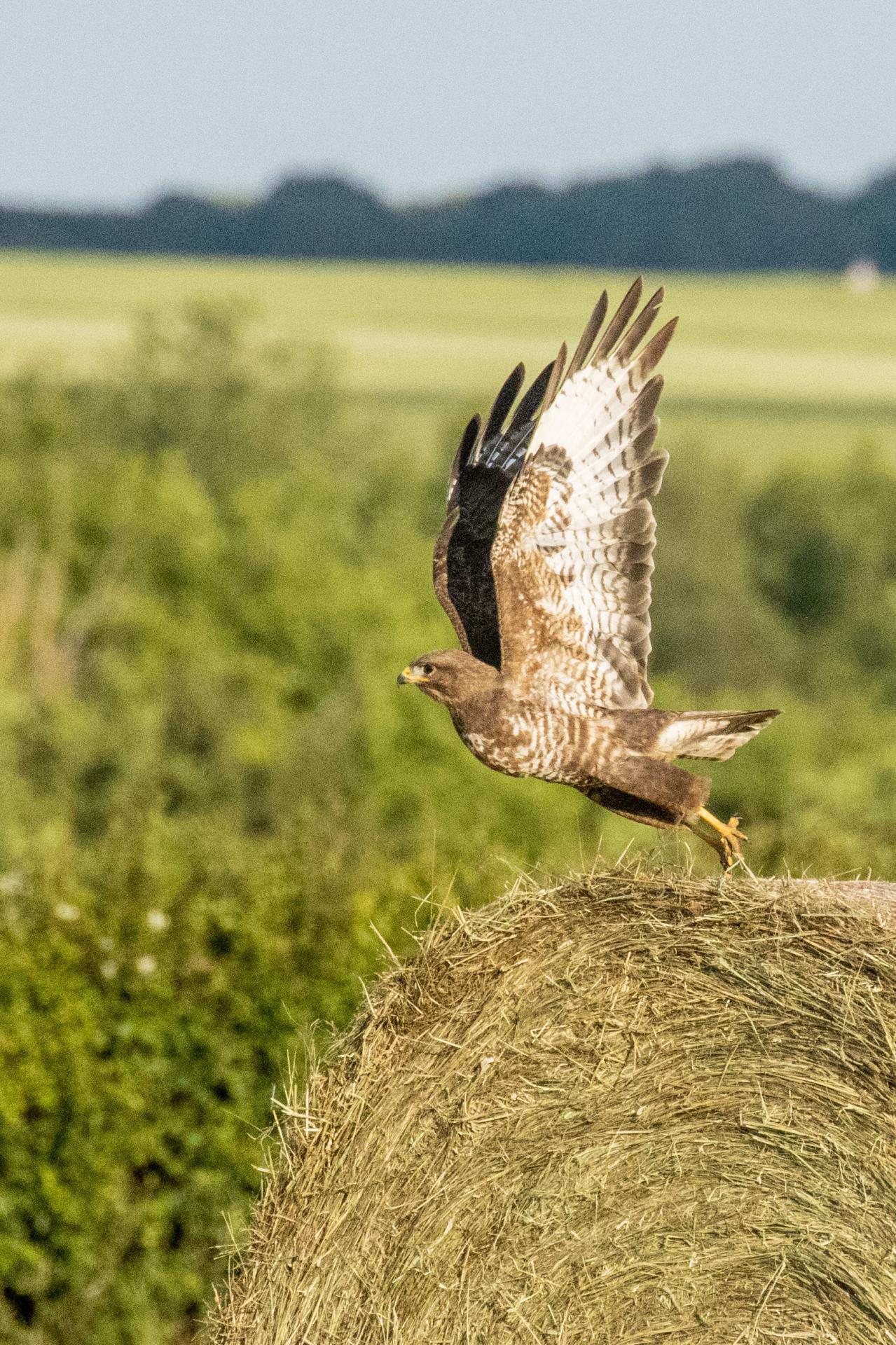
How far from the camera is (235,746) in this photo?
146 ft

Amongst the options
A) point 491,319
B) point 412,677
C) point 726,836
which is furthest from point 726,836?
point 491,319

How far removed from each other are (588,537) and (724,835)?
3.51 feet

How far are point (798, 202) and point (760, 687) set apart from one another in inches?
2776

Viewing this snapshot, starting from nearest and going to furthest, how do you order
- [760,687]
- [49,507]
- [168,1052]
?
[168,1052] → [49,507] → [760,687]

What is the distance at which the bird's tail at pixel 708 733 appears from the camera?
5.71 meters

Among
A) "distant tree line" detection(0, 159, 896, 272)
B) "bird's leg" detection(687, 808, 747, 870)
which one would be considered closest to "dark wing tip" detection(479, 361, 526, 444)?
"bird's leg" detection(687, 808, 747, 870)

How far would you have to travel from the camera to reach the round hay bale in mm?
5246

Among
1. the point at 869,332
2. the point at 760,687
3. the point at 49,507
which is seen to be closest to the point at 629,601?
the point at 49,507

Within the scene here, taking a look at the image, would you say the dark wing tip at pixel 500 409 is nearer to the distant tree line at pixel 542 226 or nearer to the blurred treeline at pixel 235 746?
the blurred treeline at pixel 235 746

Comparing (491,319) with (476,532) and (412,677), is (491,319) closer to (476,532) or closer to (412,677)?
(476,532)

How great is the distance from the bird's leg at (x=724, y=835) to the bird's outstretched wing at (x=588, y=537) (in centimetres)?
48

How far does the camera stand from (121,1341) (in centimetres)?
966

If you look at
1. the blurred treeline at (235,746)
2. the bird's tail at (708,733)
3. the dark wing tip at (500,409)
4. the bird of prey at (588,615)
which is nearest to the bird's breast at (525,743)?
the bird of prey at (588,615)

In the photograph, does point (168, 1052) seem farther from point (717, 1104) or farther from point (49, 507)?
point (49, 507)
